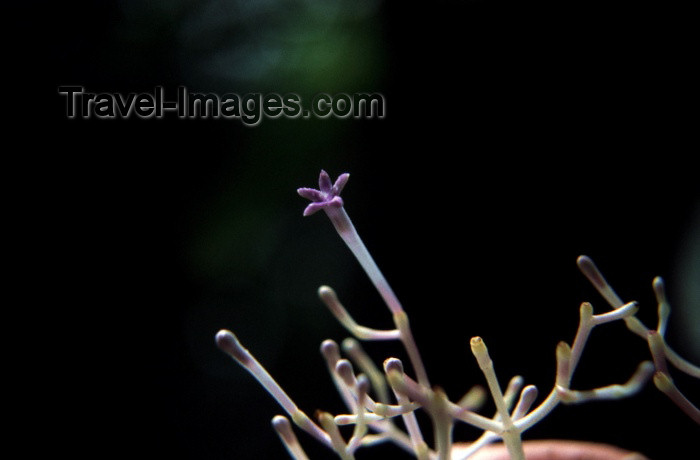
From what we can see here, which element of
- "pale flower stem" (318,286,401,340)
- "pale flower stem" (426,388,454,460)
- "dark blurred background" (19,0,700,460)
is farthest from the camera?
"dark blurred background" (19,0,700,460)

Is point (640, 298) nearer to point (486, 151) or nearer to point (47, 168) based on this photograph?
point (486, 151)

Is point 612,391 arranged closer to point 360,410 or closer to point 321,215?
point 360,410

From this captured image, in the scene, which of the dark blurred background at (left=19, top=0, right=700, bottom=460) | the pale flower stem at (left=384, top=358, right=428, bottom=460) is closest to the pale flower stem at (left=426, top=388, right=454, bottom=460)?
the pale flower stem at (left=384, top=358, right=428, bottom=460)

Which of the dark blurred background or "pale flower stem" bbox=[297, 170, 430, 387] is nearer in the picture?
"pale flower stem" bbox=[297, 170, 430, 387]

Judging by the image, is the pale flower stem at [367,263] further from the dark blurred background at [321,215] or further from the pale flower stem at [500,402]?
the dark blurred background at [321,215]

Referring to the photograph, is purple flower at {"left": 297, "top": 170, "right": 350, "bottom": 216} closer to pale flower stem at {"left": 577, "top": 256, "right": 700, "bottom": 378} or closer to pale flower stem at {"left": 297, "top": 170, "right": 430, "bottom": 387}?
pale flower stem at {"left": 297, "top": 170, "right": 430, "bottom": 387}

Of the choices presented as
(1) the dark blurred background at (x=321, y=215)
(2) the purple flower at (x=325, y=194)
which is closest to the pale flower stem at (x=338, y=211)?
(2) the purple flower at (x=325, y=194)
